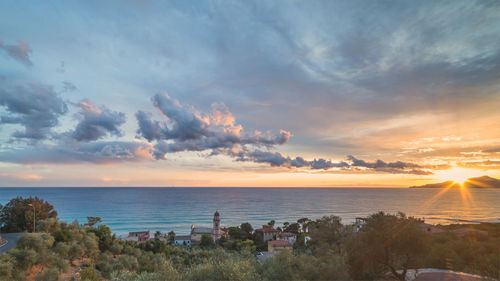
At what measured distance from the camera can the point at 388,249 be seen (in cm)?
1399

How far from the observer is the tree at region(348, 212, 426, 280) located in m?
13.9

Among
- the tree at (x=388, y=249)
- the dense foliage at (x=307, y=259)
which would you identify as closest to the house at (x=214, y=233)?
the dense foliage at (x=307, y=259)

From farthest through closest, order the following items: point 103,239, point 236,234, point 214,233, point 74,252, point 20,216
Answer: point 214,233, point 236,234, point 20,216, point 103,239, point 74,252

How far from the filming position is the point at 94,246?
21375 millimetres

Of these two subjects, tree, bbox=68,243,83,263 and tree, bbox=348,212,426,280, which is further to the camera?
tree, bbox=68,243,83,263

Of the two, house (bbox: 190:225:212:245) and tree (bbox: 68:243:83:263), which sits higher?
tree (bbox: 68:243:83:263)

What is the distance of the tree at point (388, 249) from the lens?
1388 centimetres

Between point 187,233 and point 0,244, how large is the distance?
45607mm

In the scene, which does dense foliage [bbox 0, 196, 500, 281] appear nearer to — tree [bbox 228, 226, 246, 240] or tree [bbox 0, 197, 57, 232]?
tree [bbox 0, 197, 57, 232]

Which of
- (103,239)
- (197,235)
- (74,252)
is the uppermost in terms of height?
(74,252)

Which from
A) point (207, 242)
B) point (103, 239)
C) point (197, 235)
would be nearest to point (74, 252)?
point (103, 239)

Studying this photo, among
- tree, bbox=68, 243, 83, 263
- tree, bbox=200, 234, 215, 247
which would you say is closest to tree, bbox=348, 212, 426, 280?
tree, bbox=68, 243, 83, 263

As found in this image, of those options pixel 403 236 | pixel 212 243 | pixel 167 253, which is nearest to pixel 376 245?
pixel 403 236

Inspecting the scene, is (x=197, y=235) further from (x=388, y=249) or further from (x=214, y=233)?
(x=388, y=249)
